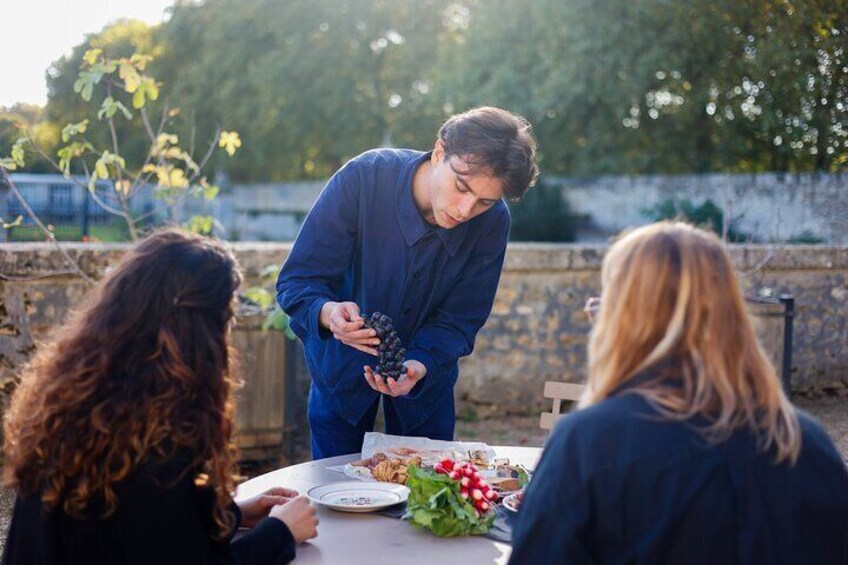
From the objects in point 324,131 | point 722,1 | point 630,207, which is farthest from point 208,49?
point 722,1

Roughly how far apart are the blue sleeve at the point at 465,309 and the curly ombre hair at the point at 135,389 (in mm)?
1155

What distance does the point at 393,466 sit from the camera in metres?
2.77

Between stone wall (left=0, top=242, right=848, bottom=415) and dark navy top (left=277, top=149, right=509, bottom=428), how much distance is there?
325 centimetres

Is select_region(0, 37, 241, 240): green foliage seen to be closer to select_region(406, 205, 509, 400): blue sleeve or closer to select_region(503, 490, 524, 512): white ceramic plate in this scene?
select_region(406, 205, 509, 400): blue sleeve

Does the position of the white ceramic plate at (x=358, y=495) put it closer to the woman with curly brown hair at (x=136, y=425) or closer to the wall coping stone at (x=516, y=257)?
the woman with curly brown hair at (x=136, y=425)

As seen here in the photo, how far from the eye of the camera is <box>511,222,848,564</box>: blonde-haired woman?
1646 millimetres

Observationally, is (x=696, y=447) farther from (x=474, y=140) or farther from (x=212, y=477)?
(x=474, y=140)

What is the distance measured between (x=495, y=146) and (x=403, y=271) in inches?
19.7

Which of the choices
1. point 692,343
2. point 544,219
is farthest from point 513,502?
point 544,219

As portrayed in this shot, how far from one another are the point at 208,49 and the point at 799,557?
2956cm

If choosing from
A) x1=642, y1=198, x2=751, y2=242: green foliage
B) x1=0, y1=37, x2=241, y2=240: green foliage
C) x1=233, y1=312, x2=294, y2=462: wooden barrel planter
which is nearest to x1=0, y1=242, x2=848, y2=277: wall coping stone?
x1=0, y1=37, x2=241, y2=240: green foliage

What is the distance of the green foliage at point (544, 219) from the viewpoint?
19094 mm

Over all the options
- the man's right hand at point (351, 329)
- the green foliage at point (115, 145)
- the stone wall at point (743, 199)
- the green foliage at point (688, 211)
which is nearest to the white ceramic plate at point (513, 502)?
the man's right hand at point (351, 329)

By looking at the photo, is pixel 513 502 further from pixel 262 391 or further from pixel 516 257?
pixel 516 257
